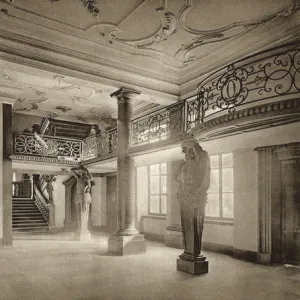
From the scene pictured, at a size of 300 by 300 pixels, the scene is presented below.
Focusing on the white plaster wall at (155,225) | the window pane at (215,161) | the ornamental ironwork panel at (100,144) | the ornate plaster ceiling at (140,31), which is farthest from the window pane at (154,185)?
the ornate plaster ceiling at (140,31)

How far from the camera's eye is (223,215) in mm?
9852

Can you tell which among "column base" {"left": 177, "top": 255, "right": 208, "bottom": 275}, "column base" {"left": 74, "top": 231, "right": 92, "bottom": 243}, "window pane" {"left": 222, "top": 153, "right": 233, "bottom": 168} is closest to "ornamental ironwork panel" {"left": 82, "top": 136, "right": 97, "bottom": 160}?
"column base" {"left": 74, "top": 231, "right": 92, "bottom": 243}

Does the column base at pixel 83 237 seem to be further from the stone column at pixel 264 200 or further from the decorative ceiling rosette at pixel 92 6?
the decorative ceiling rosette at pixel 92 6

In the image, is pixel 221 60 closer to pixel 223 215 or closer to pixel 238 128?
pixel 238 128

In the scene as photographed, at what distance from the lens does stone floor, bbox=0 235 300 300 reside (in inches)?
215

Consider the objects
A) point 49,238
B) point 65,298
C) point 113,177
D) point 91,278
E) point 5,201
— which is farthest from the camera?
point 113,177

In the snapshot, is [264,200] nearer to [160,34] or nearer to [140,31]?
[160,34]

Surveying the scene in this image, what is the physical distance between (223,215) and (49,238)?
7.19 meters

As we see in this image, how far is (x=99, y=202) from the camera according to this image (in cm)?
1667

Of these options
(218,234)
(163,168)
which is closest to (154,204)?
(163,168)

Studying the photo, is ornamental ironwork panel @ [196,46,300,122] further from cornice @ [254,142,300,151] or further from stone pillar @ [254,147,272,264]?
stone pillar @ [254,147,272,264]

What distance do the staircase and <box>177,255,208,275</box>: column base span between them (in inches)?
420

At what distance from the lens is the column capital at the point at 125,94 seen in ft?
31.3

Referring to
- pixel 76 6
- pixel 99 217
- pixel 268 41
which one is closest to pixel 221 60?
pixel 268 41
